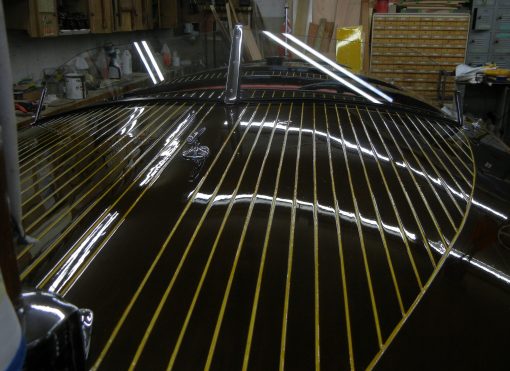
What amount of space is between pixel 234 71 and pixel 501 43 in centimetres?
526

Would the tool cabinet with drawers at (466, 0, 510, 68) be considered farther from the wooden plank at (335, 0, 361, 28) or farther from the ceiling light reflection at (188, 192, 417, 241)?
the ceiling light reflection at (188, 192, 417, 241)

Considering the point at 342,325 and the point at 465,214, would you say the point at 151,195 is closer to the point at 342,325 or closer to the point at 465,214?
the point at 342,325

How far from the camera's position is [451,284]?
36.8 inches

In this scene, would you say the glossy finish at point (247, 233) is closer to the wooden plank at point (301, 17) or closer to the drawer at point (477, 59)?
the wooden plank at point (301, 17)

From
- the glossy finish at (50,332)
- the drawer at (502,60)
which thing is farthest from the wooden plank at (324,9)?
the glossy finish at (50,332)

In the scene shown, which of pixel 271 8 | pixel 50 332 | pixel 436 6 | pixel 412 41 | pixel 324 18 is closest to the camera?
pixel 50 332

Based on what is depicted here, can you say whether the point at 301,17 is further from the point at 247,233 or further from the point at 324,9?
the point at 247,233

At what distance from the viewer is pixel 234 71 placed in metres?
1.98

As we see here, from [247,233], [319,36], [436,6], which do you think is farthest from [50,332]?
[436,6]

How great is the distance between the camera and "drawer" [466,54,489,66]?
6.13 m

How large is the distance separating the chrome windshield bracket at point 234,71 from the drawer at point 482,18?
4849 millimetres

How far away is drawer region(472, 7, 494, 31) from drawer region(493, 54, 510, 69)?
15.9 inches

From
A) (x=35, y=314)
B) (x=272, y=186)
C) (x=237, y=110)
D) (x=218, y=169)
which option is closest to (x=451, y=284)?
(x=272, y=186)

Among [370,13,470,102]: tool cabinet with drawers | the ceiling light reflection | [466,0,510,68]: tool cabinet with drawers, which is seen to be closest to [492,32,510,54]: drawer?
[466,0,510,68]: tool cabinet with drawers
